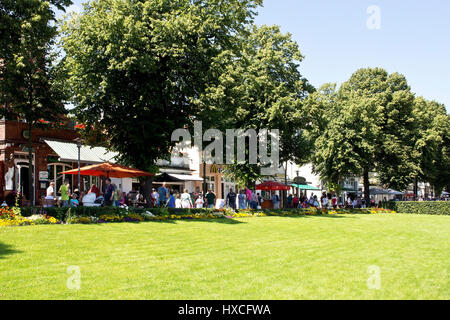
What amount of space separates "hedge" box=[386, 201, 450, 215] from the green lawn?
102 feet

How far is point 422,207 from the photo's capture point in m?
44.6

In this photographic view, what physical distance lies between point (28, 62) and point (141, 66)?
18.3 feet

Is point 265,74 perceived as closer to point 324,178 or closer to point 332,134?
point 332,134

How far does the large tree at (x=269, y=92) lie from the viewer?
32875 mm

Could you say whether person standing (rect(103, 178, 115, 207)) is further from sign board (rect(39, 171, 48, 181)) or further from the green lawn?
sign board (rect(39, 171, 48, 181))

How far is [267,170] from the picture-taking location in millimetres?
35500

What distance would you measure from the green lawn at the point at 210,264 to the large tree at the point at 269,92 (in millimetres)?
15134

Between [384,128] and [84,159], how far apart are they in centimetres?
3342

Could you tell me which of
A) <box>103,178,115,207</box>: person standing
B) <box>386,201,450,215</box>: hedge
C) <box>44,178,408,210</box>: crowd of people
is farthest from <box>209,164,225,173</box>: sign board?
<box>103,178,115,207</box>: person standing

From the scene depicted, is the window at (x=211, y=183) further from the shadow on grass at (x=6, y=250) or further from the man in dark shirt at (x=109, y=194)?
the shadow on grass at (x=6, y=250)

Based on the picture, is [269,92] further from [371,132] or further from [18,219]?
[18,219]

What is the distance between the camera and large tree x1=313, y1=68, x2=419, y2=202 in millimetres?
43719

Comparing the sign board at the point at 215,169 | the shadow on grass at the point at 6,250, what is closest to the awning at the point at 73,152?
the shadow on grass at the point at 6,250
